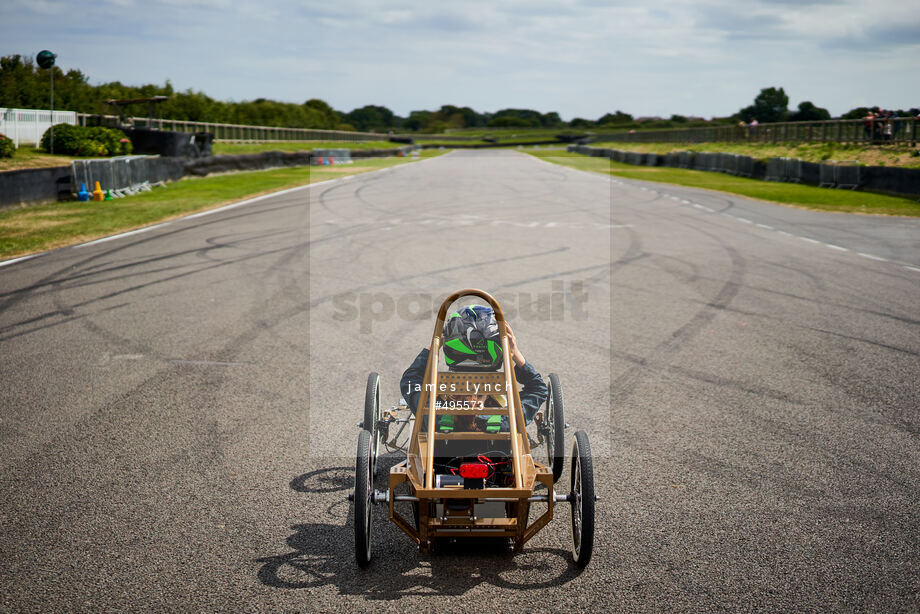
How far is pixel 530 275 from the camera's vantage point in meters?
12.2

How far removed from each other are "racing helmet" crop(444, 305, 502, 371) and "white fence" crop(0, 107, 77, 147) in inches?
959

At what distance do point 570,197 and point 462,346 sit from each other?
70.5ft

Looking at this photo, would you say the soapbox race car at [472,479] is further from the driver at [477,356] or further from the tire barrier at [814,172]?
the tire barrier at [814,172]

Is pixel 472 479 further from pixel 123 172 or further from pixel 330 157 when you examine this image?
pixel 330 157

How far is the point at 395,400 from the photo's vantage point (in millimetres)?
6715

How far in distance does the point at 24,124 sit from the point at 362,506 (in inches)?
1063

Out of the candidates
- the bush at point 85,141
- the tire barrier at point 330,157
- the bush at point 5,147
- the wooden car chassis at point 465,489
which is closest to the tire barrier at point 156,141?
the bush at point 85,141

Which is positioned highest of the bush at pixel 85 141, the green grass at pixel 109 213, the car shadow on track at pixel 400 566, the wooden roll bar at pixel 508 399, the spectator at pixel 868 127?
the spectator at pixel 868 127

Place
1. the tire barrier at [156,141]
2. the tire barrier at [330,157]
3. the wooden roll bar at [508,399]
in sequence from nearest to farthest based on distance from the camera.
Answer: the wooden roll bar at [508,399] → the tire barrier at [156,141] → the tire barrier at [330,157]

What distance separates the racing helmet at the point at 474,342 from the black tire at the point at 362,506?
118cm

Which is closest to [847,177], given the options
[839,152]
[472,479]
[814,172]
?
[814,172]

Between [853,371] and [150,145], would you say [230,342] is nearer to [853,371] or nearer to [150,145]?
[853,371]

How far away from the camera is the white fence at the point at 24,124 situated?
24.6 meters

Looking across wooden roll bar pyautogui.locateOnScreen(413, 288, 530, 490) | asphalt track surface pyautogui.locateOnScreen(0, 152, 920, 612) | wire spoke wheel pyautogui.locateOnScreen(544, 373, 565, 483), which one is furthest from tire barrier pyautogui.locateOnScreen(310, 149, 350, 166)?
wooden roll bar pyautogui.locateOnScreen(413, 288, 530, 490)
